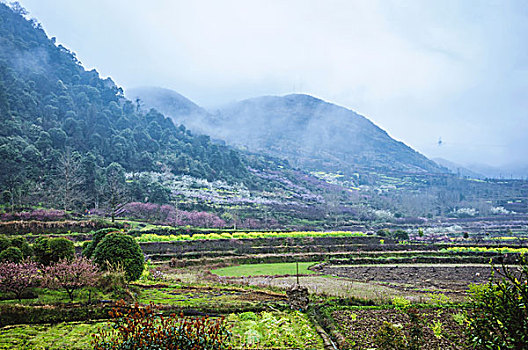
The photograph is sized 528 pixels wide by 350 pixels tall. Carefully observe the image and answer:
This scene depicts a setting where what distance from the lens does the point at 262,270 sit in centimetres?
2402

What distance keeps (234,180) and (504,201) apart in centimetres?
7787

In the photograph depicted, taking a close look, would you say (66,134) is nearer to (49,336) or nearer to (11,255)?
(11,255)

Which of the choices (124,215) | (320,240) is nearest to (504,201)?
(320,240)

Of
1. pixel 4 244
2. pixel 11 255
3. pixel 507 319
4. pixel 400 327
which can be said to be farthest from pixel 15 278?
pixel 507 319

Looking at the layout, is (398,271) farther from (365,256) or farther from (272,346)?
(272,346)

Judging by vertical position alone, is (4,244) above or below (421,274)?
above

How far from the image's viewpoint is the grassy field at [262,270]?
897 inches

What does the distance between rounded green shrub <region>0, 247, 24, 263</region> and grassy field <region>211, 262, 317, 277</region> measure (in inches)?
482

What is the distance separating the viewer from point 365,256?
99.2 feet

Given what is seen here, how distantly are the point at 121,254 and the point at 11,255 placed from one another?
3722 millimetres

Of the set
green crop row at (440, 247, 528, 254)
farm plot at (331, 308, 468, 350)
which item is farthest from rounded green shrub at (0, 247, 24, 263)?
green crop row at (440, 247, 528, 254)

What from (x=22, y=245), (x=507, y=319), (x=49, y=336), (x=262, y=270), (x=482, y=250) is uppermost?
(x=22, y=245)

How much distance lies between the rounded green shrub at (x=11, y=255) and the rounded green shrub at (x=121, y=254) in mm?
2552

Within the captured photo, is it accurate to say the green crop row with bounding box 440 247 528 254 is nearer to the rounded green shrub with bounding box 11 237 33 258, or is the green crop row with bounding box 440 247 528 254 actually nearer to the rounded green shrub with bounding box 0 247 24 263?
the rounded green shrub with bounding box 11 237 33 258
